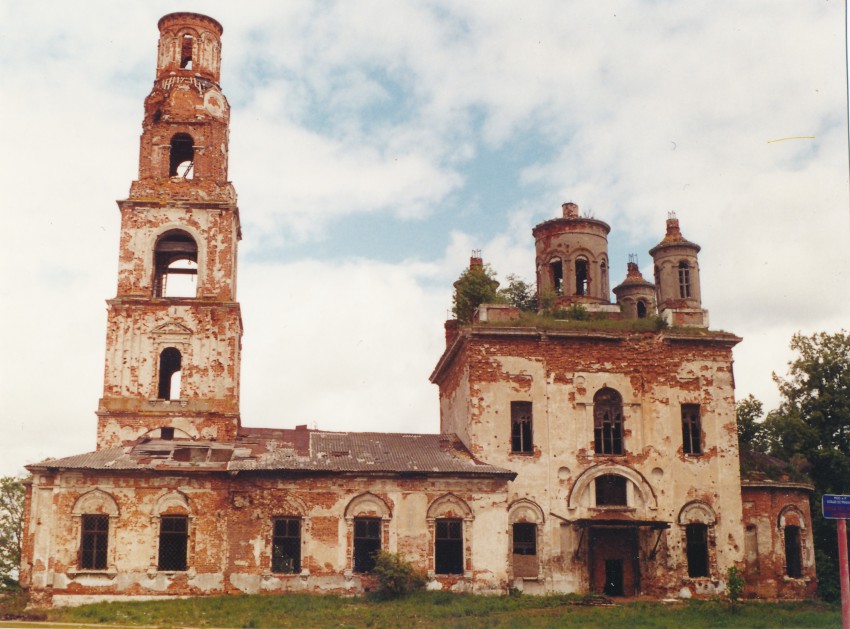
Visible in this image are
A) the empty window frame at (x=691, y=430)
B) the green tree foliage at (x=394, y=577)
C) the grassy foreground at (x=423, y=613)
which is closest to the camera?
the grassy foreground at (x=423, y=613)

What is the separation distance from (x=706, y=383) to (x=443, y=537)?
10186 mm

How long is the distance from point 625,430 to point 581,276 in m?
6.33

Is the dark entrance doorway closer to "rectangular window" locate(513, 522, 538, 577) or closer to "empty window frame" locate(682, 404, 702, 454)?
"rectangular window" locate(513, 522, 538, 577)

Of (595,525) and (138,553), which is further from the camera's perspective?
(595,525)

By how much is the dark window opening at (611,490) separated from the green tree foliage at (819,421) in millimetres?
7688

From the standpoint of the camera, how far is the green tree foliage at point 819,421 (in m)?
34.8

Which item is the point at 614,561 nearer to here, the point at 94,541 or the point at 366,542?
the point at 366,542

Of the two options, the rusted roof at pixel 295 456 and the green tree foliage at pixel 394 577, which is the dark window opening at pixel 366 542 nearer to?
the green tree foliage at pixel 394 577

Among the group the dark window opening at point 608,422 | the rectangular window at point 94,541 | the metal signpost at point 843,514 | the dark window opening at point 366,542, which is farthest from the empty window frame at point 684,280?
the metal signpost at point 843,514

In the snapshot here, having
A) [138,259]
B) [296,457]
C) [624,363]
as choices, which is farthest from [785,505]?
[138,259]

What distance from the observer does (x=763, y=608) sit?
27.2 m

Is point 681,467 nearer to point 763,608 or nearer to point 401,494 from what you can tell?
point 763,608

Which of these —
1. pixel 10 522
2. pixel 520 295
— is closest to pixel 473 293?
pixel 520 295


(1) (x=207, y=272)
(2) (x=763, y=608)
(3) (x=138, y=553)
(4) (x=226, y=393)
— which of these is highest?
(1) (x=207, y=272)
